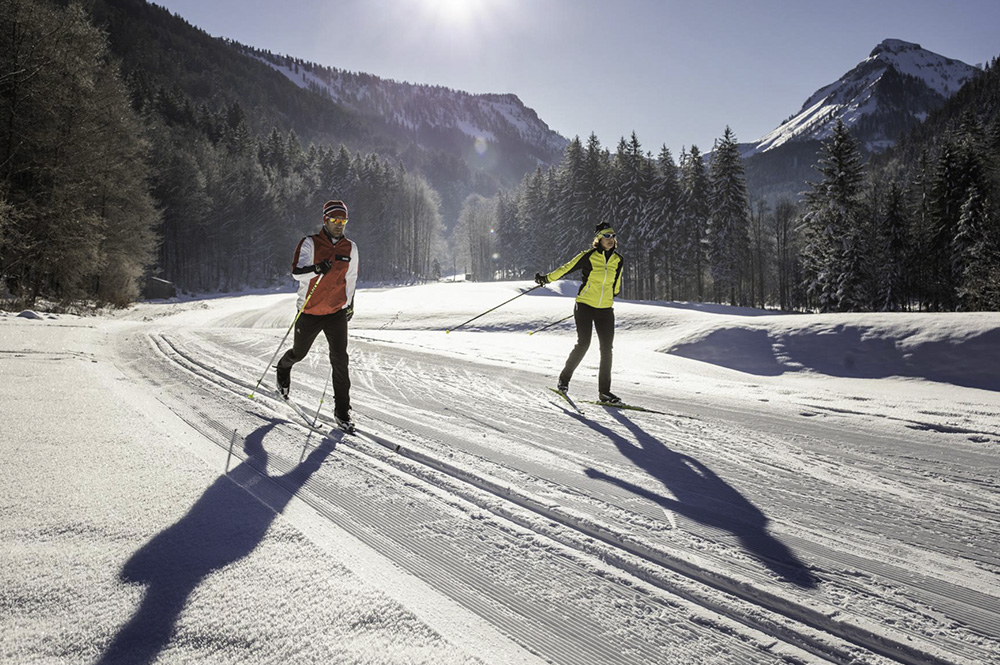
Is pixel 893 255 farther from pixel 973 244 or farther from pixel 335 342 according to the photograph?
pixel 335 342

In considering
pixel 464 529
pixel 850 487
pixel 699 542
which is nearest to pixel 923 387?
pixel 850 487

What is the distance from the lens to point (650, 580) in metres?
1.98

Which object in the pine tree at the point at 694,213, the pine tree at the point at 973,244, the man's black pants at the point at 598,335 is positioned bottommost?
the man's black pants at the point at 598,335

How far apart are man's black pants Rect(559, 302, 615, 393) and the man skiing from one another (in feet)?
8.79

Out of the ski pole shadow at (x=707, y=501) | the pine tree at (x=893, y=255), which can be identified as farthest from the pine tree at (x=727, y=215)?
the ski pole shadow at (x=707, y=501)

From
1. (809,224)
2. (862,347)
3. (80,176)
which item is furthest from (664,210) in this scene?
(80,176)

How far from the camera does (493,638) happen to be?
1.62 m

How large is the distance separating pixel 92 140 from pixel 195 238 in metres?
35.7

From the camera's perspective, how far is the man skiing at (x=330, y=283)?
178 inches

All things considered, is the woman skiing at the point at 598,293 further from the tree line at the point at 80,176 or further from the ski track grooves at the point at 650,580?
the tree line at the point at 80,176

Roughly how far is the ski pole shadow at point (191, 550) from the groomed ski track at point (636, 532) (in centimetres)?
24

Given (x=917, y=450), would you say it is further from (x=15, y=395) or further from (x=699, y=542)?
(x=15, y=395)

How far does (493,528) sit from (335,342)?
2930 mm

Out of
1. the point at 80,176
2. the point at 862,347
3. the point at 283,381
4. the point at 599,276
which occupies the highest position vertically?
the point at 80,176
